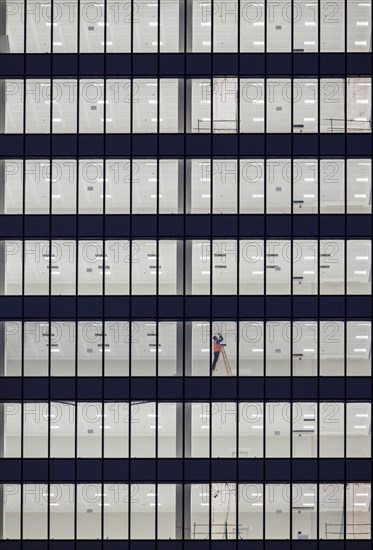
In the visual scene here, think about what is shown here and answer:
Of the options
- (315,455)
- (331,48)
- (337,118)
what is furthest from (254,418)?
(331,48)

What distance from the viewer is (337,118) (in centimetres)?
4000

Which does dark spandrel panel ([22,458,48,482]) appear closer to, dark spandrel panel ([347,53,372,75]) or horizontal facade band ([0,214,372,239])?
horizontal facade band ([0,214,372,239])

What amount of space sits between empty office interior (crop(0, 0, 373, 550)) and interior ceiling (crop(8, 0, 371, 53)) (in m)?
0.09

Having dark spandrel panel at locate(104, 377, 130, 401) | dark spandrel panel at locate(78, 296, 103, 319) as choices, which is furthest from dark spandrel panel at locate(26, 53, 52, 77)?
dark spandrel panel at locate(104, 377, 130, 401)

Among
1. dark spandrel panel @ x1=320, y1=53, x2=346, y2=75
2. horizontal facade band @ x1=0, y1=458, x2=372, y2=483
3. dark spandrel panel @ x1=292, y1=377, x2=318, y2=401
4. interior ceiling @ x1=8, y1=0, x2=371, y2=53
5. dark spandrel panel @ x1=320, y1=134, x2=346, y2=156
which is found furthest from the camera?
interior ceiling @ x1=8, y1=0, x2=371, y2=53

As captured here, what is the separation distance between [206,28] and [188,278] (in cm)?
1160

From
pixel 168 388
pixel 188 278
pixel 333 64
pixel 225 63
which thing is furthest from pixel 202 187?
pixel 168 388

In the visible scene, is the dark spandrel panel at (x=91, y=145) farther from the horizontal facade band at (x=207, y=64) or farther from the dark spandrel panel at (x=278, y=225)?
the dark spandrel panel at (x=278, y=225)

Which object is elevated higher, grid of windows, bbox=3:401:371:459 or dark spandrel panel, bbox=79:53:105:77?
dark spandrel panel, bbox=79:53:105:77

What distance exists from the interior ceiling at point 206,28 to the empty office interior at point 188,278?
0.09m

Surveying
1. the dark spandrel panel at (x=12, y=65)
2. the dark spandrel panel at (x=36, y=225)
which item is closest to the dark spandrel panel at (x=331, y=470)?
the dark spandrel panel at (x=36, y=225)

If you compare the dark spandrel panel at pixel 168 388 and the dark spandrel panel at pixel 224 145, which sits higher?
the dark spandrel panel at pixel 224 145

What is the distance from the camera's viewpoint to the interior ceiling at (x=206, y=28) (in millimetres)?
40062

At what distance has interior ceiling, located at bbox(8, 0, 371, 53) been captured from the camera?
1577 inches
